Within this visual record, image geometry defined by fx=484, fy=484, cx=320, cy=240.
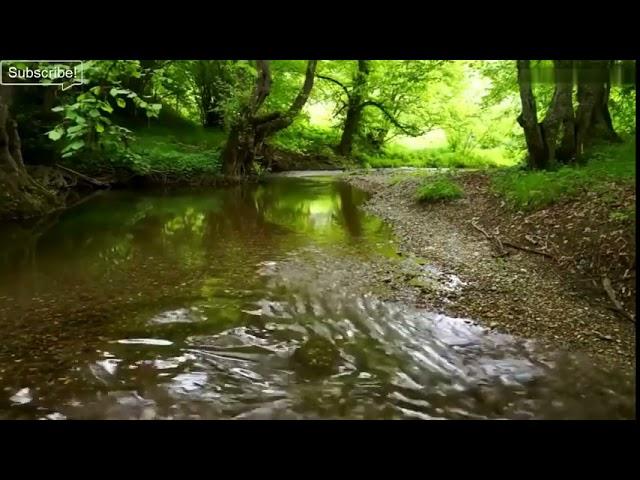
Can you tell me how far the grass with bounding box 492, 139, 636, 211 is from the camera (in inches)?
375

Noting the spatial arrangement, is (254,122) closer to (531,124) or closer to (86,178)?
(86,178)

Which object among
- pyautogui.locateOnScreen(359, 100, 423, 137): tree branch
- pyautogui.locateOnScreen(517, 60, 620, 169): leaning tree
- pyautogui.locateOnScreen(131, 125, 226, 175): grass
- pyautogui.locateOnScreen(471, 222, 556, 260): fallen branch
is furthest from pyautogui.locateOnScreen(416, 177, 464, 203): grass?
pyautogui.locateOnScreen(359, 100, 423, 137): tree branch

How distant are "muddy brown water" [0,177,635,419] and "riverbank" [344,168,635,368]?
445mm

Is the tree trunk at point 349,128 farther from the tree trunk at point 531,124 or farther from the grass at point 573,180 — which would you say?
the grass at point 573,180

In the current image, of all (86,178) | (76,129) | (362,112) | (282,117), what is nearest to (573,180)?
(76,129)

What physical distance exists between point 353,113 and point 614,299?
88.6ft

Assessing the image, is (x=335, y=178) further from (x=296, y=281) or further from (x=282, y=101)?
(x=296, y=281)

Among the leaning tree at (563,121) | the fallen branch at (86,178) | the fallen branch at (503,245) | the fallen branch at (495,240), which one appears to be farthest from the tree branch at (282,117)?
the fallen branch at (503,245)

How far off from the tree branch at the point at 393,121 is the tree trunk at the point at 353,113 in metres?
0.46

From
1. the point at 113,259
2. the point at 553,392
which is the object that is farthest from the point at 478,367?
the point at 113,259

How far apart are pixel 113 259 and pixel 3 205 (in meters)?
6.01

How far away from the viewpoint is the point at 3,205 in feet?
42.5

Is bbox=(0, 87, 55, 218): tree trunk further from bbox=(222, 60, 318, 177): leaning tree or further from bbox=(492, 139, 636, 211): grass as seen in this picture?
bbox=(492, 139, 636, 211): grass

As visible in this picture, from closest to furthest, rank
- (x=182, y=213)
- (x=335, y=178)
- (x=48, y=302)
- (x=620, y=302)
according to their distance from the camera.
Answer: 1. (x=620, y=302)
2. (x=48, y=302)
3. (x=182, y=213)
4. (x=335, y=178)
